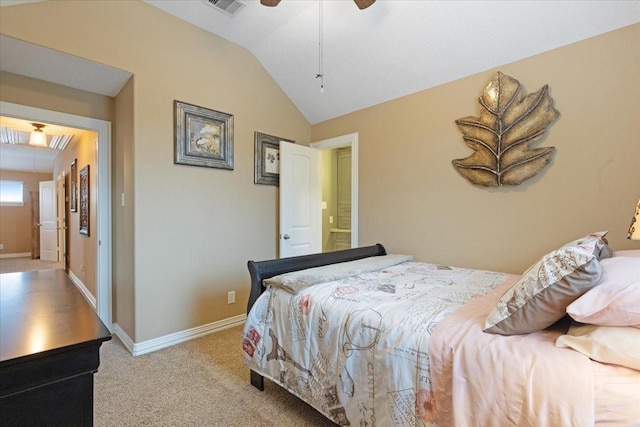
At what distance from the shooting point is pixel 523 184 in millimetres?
2439

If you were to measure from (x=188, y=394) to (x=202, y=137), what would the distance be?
2.22 metres

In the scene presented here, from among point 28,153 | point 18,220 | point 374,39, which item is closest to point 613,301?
point 374,39

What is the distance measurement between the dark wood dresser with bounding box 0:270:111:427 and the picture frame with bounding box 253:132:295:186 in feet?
8.64

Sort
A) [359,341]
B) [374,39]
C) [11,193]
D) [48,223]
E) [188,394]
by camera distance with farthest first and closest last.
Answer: [11,193] < [48,223] < [374,39] < [188,394] < [359,341]

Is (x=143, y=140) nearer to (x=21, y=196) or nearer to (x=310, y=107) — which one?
(x=310, y=107)

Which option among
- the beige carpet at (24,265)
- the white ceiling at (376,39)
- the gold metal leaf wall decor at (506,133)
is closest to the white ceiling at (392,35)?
the white ceiling at (376,39)

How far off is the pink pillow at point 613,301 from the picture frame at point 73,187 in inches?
233

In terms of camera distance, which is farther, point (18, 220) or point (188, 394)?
point (18, 220)

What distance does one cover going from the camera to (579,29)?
2.14 meters

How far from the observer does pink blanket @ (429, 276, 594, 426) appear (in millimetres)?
894

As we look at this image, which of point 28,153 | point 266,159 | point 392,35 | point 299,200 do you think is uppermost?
point 392,35

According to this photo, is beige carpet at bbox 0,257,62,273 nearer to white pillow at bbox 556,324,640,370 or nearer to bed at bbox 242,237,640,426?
bed at bbox 242,237,640,426

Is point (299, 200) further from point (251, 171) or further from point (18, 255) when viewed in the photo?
point (18, 255)

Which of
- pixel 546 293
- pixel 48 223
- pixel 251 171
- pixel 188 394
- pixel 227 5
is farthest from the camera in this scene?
pixel 48 223
